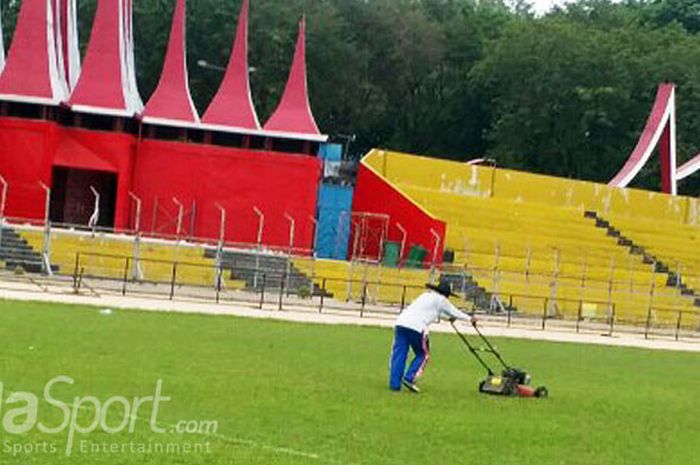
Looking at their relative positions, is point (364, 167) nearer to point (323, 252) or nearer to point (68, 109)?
point (323, 252)

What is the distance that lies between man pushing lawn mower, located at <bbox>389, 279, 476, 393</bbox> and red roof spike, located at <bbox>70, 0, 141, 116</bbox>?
32.1m

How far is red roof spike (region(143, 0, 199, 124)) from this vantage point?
47531 mm

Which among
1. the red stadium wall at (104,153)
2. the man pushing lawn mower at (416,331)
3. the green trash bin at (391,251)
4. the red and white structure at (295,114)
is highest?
the red and white structure at (295,114)

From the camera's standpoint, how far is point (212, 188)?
47.8 metres

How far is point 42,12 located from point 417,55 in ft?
→ 126

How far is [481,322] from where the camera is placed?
3731 centimetres

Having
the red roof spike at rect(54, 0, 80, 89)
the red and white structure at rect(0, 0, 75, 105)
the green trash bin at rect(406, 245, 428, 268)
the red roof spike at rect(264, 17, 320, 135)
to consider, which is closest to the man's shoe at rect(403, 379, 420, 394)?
the green trash bin at rect(406, 245, 428, 268)

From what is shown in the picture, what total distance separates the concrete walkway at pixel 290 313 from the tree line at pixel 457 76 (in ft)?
117

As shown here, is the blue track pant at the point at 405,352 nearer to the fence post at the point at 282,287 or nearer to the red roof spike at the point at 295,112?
the fence post at the point at 282,287

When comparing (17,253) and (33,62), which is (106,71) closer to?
(33,62)

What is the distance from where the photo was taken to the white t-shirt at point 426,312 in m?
15.7

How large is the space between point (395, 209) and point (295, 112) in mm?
5975

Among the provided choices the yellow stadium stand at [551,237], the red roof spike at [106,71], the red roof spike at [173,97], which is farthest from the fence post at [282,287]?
the red roof spike at [106,71]

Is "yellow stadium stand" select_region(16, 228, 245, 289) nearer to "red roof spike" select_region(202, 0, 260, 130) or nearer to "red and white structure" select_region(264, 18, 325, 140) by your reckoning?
"red roof spike" select_region(202, 0, 260, 130)
